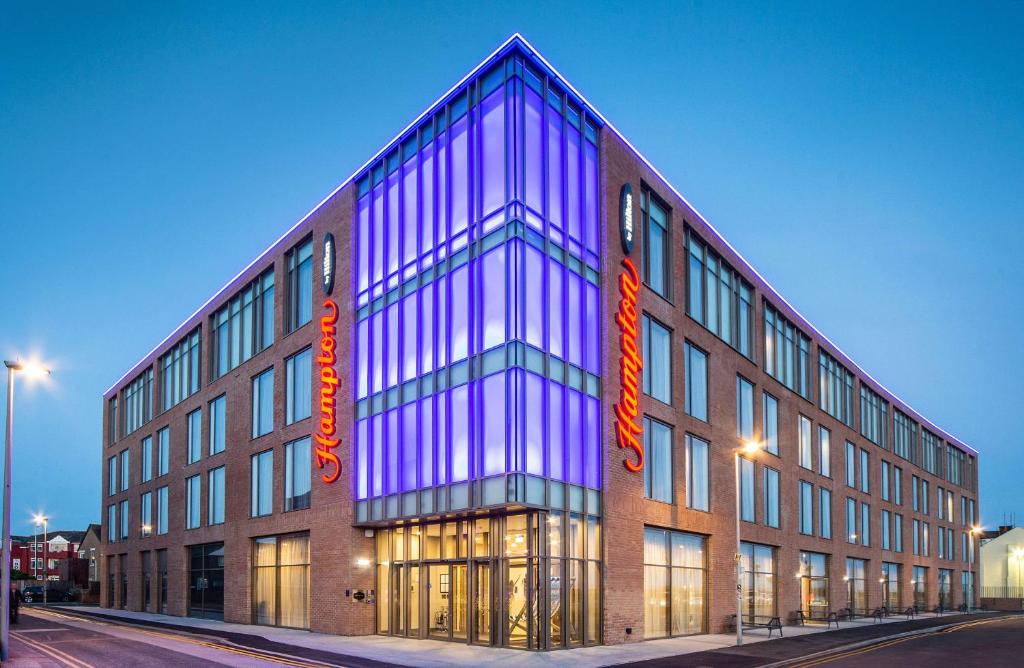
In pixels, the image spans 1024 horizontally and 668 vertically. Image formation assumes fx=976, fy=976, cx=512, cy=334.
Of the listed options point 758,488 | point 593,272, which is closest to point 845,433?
point 758,488

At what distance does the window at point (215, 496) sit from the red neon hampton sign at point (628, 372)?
24698 mm

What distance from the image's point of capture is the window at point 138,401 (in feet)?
212

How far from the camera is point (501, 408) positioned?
1169 inches

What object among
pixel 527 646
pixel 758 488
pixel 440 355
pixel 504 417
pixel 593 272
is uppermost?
pixel 593 272

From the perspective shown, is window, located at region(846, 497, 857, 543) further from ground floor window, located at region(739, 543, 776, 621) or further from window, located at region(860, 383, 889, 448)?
ground floor window, located at region(739, 543, 776, 621)

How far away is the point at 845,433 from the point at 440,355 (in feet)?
129

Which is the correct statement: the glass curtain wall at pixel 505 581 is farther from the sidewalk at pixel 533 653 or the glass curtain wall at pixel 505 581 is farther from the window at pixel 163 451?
the window at pixel 163 451

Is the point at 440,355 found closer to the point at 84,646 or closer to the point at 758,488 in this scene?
the point at 84,646

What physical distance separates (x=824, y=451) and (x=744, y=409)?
15.1 meters

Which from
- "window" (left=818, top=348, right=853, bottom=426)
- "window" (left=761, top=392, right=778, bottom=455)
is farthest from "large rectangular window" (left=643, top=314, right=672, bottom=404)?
"window" (left=818, top=348, right=853, bottom=426)

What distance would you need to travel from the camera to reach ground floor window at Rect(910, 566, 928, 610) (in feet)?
247

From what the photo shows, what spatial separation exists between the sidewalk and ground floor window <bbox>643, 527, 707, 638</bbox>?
28.6 inches

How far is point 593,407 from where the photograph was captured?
1278 inches

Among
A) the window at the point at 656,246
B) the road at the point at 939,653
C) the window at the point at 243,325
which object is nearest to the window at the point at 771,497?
the road at the point at 939,653
